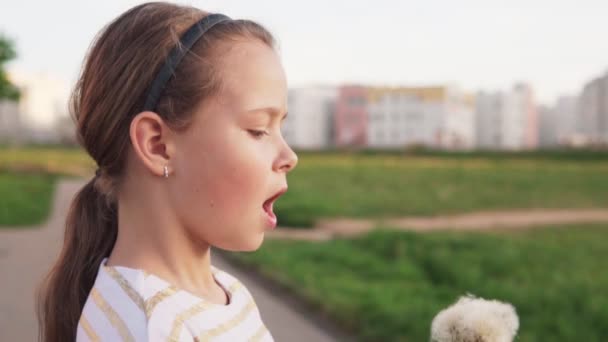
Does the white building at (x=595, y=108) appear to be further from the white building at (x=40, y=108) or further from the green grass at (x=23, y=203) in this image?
the green grass at (x=23, y=203)

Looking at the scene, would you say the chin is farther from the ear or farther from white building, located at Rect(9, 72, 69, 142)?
white building, located at Rect(9, 72, 69, 142)

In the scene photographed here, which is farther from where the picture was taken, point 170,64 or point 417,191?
point 417,191

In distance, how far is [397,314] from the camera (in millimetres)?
4559

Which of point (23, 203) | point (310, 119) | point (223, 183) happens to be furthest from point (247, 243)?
point (310, 119)

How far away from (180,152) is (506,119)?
8695cm

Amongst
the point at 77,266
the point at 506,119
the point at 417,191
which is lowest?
the point at 506,119

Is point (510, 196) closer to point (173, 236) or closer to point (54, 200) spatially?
point (54, 200)

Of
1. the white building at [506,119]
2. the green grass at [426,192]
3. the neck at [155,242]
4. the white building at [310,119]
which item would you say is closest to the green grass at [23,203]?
the green grass at [426,192]

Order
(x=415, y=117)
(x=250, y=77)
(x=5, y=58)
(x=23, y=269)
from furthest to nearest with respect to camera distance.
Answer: (x=415, y=117), (x=5, y=58), (x=23, y=269), (x=250, y=77)

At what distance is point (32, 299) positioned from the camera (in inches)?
225

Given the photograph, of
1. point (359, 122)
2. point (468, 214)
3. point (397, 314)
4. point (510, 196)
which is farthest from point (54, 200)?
point (359, 122)

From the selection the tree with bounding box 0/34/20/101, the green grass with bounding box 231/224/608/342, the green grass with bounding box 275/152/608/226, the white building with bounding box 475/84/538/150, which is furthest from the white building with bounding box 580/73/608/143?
the green grass with bounding box 231/224/608/342

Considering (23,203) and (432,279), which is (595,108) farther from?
(432,279)

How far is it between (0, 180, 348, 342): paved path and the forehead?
194cm
